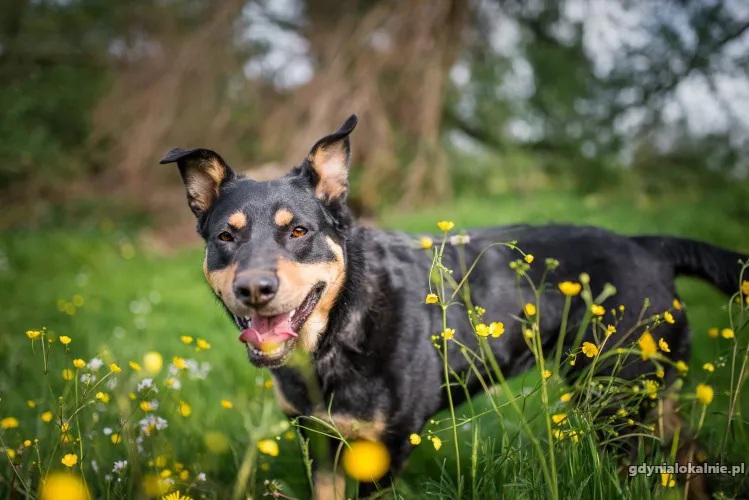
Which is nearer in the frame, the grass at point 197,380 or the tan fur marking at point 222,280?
the grass at point 197,380

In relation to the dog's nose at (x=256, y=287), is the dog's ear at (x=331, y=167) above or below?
above

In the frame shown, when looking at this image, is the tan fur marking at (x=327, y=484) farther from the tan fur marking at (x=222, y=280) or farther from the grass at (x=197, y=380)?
the tan fur marking at (x=222, y=280)

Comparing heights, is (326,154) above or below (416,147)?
below

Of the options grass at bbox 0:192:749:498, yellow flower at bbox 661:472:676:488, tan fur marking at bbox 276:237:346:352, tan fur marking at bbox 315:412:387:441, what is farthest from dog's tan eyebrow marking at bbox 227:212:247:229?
yellow flower at bbox 661:472:676:488

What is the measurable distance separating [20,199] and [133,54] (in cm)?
388

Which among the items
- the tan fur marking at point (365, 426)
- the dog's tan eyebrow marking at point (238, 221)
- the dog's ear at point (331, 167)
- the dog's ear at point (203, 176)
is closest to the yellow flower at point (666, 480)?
the tan fur marking at point (365, 426)

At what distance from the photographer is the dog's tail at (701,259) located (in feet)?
8.48

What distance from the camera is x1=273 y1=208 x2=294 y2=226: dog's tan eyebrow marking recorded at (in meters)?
2.44

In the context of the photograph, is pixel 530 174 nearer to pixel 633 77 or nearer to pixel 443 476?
pixel 633 77

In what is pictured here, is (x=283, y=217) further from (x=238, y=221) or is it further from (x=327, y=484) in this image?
(x=327, y=484)

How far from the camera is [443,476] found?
1.96 metres

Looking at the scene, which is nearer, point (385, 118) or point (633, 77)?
point (633, 77)

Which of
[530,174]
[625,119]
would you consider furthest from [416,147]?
[625,119]

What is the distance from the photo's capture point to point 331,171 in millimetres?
2691
